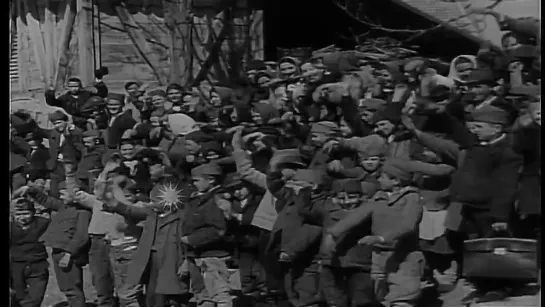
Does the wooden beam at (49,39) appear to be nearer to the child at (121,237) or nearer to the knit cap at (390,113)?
the child at (121,237)

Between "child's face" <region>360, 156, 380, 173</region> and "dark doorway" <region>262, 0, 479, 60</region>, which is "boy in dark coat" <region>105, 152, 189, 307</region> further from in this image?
"child's face" <region>360, 156, 380, 173</region>

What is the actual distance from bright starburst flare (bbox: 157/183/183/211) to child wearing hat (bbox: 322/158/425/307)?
0.96m

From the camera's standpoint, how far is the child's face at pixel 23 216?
18.6ft

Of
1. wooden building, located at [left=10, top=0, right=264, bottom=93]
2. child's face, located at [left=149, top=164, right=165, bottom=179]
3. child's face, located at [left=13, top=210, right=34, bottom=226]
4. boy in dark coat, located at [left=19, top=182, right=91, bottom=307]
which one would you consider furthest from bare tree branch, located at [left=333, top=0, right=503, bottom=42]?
child's face, located at [left=13, top=210, right=34, bottom=226]

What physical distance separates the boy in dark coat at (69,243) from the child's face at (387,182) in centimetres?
167

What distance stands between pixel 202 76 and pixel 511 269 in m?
1.77

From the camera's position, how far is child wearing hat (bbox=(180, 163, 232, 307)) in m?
5.01

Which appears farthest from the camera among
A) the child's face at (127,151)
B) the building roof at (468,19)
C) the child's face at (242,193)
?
the child's face at (127,151)

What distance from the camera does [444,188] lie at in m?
4.52

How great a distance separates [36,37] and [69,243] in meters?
1.10

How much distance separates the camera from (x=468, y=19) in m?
4.60

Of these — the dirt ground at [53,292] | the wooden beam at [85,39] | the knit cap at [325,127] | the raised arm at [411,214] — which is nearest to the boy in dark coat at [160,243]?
the dirt ground at [53,292]

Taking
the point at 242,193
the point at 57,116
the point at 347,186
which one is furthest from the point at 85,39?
the point at 347,186

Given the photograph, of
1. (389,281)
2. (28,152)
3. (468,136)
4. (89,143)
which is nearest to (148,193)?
(89,143)
